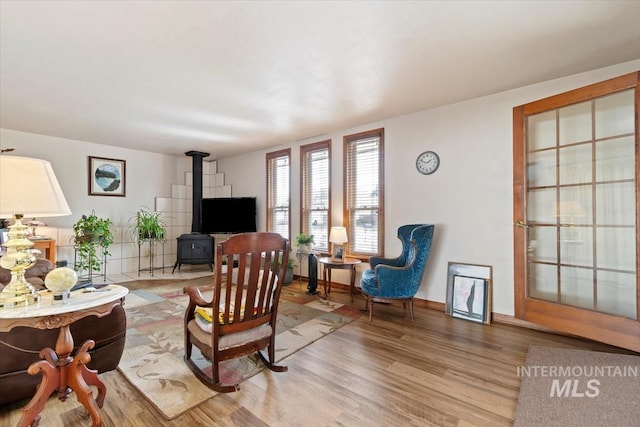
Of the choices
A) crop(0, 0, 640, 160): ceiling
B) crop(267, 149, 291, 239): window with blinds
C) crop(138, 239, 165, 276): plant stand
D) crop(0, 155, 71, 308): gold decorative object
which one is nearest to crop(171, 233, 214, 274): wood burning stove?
crop(138, 239, 165, 276): plant stand

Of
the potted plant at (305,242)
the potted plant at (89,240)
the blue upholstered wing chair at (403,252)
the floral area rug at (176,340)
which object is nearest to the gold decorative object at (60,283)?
the floral area rug at (176,340)

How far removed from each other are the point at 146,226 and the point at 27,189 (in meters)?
4.62

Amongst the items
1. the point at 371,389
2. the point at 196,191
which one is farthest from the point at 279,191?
the point at 371,389

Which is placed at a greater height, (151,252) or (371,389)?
(151,252)

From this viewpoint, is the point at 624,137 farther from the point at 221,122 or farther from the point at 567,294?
the point at 221,122

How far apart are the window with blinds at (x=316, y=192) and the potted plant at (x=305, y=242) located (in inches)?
10.5

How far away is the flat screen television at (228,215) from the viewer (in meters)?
5.93

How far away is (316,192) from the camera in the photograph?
498cm

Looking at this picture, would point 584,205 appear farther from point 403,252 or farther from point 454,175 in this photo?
point 403,252

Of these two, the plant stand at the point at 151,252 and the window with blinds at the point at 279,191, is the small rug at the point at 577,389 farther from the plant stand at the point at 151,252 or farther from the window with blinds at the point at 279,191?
the plant stand at the point at 151,252

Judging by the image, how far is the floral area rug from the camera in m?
1.94

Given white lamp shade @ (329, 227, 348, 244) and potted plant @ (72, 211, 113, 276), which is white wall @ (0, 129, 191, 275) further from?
white lamp shade @ (329, 227, 348, 244)

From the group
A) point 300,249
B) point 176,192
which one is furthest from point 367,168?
point 176,192

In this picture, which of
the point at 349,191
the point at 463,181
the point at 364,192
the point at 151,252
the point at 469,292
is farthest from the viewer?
the point at 151,252
